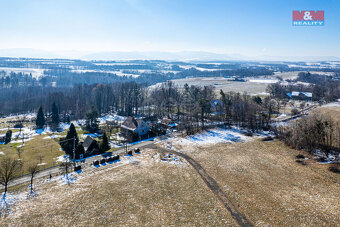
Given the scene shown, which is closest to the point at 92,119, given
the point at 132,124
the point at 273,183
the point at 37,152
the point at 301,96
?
the point at 132,124

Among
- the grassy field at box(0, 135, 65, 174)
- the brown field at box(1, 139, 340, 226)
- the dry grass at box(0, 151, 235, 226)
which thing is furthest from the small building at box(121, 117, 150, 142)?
the dry grass at box(0, 151, 235, 226)

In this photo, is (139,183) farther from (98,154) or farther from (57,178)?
(98,154)

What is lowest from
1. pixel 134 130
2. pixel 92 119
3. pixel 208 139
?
pixel 208 139

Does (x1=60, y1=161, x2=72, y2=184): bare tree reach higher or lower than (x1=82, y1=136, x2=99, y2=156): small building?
lower

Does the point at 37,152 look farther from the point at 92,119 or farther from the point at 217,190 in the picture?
the point at 217,190

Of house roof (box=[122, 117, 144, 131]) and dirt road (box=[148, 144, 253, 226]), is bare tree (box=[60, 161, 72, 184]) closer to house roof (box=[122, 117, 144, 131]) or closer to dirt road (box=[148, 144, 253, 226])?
dirt road (box=[148, 144, 253, 226])

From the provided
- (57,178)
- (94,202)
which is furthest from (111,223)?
(57,178)

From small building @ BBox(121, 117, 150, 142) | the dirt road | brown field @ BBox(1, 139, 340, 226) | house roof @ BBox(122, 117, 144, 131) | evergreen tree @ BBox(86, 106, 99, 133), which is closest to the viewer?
brown field @ BBox(1, 139, 340, 226)

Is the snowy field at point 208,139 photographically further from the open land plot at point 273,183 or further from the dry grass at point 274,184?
the dry grass at point 274,184

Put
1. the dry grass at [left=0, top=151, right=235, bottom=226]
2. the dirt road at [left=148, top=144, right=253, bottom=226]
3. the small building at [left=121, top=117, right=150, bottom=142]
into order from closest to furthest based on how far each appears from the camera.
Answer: the dry grass at [left=0, top=151, right=235, bottom=226], the dirt road at [left=148, top=144, right=253, bottom=226], the small building at [left=121, top=117, right=150, bottom=142]
